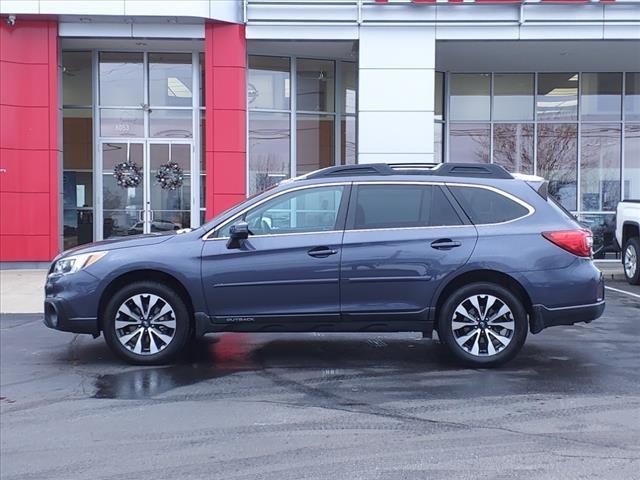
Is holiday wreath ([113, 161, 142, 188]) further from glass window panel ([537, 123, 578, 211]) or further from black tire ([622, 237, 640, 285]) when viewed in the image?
black tire ([622, 237, 640, 285])

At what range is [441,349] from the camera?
733cm

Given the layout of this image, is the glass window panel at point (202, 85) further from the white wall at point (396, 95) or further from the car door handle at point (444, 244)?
the car door handle at point (444, 244)

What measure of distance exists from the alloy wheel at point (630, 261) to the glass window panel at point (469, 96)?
22.0ft

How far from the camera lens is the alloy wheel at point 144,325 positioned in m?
6.50

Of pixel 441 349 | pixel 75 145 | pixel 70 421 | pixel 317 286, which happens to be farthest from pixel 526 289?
pixel 75 145

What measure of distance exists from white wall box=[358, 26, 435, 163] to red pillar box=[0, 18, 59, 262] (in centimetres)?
674

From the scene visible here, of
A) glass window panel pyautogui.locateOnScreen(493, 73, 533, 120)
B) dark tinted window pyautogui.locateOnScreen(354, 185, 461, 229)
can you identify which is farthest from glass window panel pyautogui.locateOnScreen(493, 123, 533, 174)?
dark tinted window pyautogui.locateOnScreen(354, 185, 461, 229)

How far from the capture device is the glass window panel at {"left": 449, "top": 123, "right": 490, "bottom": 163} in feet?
60.6

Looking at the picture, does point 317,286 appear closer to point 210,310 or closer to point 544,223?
point 210,310

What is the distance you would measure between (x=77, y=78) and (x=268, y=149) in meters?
4.87

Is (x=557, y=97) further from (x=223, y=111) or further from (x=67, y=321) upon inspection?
(x=67, y=321)

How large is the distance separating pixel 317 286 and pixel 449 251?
49.4 inches

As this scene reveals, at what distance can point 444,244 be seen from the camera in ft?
20.9

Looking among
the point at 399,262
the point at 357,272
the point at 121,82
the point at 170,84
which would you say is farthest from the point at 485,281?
the point at 121,82
